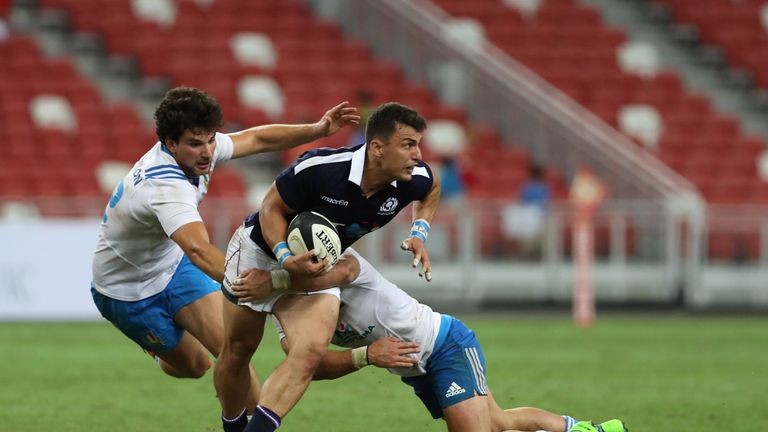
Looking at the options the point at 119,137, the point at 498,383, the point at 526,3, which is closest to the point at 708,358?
the point at 498,383

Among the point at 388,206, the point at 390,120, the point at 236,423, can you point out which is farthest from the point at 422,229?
the point at 236,423

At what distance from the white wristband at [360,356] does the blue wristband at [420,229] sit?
695 mm

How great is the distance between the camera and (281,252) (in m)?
7.14

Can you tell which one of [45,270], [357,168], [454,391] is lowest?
[45,270]

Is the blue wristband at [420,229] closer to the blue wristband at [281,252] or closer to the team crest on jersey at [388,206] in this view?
the team crest on jersey at [388,206]

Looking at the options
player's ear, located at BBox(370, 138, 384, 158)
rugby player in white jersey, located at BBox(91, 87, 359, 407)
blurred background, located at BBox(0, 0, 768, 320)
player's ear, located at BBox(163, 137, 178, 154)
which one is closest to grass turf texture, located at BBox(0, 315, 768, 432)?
rugby player in white jersey, located at BBox(91, 87, 359, 407)

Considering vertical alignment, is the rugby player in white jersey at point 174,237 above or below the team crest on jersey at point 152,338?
above

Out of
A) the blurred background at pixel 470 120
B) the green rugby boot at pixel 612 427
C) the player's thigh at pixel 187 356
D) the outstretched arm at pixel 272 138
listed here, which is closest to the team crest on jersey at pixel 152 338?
the player's thigh at pixel 187 356

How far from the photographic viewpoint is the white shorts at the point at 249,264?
24.4 feet

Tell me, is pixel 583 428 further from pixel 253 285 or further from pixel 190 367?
pixel 190 367

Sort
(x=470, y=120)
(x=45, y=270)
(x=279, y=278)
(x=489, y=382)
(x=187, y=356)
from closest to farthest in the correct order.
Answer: (x=279, y=278) < (x=187, y=356) < (x=489, y=382) < (x=45, y=270) < (x=470, y=120)

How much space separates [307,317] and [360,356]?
0.42 meters

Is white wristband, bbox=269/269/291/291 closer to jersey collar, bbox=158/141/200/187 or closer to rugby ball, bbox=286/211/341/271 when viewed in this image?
rugby ball, bbox=286/211/341/271

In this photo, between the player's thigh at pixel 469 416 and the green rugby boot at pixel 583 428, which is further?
the green rugby boot at pixel 583 428
